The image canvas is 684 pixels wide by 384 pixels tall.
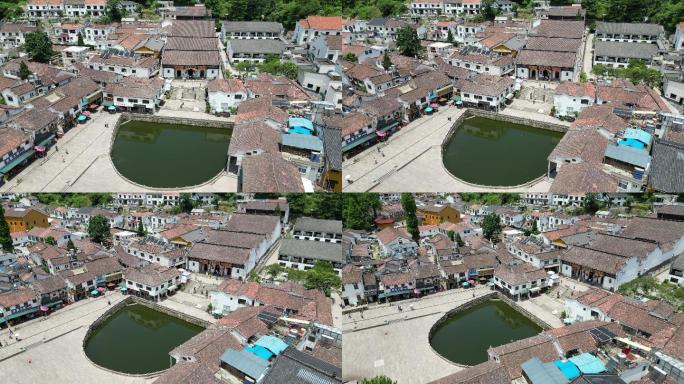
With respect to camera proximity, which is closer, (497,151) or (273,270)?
(273,270)

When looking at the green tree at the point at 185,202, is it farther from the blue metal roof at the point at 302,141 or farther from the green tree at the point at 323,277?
the green tree at the point at 323,277

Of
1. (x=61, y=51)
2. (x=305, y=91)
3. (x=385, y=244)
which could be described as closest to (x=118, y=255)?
(x=305, y=91)

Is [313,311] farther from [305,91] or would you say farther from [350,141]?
[305,91]

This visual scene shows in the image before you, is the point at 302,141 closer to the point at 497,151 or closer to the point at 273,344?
the point at 273,344

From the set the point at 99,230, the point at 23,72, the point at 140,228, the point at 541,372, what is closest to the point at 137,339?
the point at 140,228

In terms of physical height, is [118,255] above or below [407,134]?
below

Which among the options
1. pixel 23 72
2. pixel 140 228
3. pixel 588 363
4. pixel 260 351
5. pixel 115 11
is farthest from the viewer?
pixel 115 11
